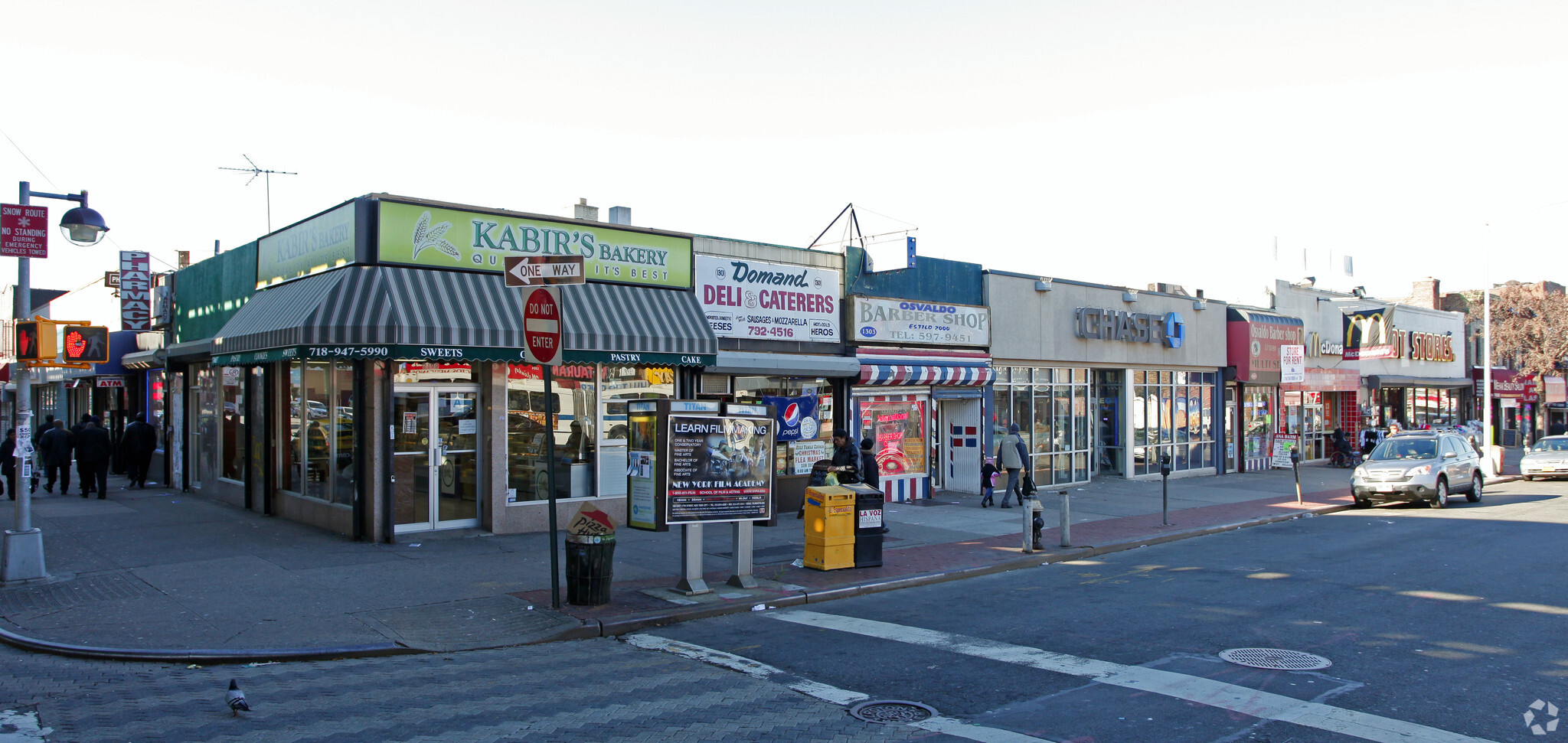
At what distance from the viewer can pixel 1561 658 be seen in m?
8.12

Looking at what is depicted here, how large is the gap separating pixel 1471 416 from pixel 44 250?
2043 inches

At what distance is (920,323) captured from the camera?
2058cm

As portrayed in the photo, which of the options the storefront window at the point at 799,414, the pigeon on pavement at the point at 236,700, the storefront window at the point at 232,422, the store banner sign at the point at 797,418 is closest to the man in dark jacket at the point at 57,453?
the storefront window at the point at 232,422

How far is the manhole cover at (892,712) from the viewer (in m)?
6.65

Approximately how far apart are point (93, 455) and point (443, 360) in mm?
10557

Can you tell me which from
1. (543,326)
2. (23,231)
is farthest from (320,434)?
(543,326)

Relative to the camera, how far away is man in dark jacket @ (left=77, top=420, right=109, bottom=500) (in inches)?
770

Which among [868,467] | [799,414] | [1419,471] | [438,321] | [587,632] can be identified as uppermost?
[438,321]

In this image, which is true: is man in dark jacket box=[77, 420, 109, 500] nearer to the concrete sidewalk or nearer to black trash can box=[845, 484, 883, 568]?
the concrete sidewalk

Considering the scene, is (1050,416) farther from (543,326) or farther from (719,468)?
(543,326)

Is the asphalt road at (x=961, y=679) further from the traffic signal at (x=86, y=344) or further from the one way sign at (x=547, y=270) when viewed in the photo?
the traffic signal at (x=86, y=344)

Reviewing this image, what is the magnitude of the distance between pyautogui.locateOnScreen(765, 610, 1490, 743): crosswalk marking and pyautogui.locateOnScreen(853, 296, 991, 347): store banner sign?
10.1 m

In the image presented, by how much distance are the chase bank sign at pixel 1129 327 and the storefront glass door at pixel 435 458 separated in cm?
1527

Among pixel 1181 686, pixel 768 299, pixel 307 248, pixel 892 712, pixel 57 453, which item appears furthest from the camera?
pixel 57 453
